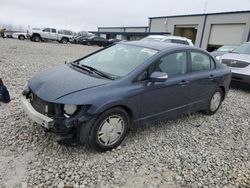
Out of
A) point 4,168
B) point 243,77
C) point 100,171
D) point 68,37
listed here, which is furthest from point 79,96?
point 68,37

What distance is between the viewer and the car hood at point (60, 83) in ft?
9.50

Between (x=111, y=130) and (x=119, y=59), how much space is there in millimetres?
1275

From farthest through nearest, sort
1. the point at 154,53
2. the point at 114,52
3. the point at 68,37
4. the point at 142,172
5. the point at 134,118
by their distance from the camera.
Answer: the point at 68,37
the point at 114,52
the point at 154,53
the point at 134,118
the point at 142,172

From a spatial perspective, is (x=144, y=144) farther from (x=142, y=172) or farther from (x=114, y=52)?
(x=114, y=52)

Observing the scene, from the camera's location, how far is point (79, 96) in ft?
9.25

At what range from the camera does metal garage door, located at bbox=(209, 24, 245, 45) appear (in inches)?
893

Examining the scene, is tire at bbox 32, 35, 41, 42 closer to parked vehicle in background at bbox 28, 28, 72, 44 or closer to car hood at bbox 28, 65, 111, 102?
parked vehicle in background at bbox 28, 28, 72, 44

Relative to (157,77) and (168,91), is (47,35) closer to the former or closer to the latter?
(168,91)

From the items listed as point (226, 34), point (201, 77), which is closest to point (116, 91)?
point (201, 77)

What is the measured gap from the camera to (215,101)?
16.6ft

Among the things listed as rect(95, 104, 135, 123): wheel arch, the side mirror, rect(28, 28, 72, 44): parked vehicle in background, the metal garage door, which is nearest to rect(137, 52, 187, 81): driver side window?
the side mirror

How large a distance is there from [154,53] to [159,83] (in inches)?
20.2

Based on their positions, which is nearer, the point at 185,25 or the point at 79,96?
the point at 79,96

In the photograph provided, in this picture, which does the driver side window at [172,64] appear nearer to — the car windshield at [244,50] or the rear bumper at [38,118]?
the rear bumper at [38,118]
